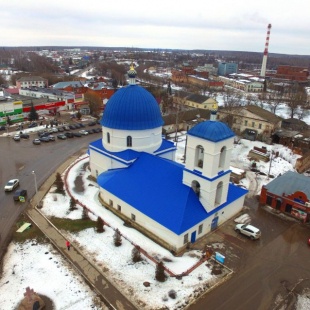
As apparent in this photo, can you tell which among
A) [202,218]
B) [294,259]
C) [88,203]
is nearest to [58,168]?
[88,203]

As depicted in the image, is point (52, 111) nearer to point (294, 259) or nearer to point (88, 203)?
point (88, 203)

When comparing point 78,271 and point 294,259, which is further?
point 294,259

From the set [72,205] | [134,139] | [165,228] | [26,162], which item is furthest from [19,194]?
[165,228]

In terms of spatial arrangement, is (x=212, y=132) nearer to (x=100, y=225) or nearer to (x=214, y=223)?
(x=214, y=223)

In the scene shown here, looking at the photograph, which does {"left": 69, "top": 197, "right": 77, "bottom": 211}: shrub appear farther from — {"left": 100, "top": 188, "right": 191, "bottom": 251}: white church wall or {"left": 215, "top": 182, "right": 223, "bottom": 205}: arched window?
{"left": 215, "top": 182, "right": 223, "bottom": 205}: arched window

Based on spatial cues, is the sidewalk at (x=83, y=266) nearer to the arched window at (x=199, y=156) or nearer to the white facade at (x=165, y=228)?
the white facade at (x=165, y=228)

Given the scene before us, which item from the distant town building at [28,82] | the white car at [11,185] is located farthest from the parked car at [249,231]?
the distant town building at [28,82]
